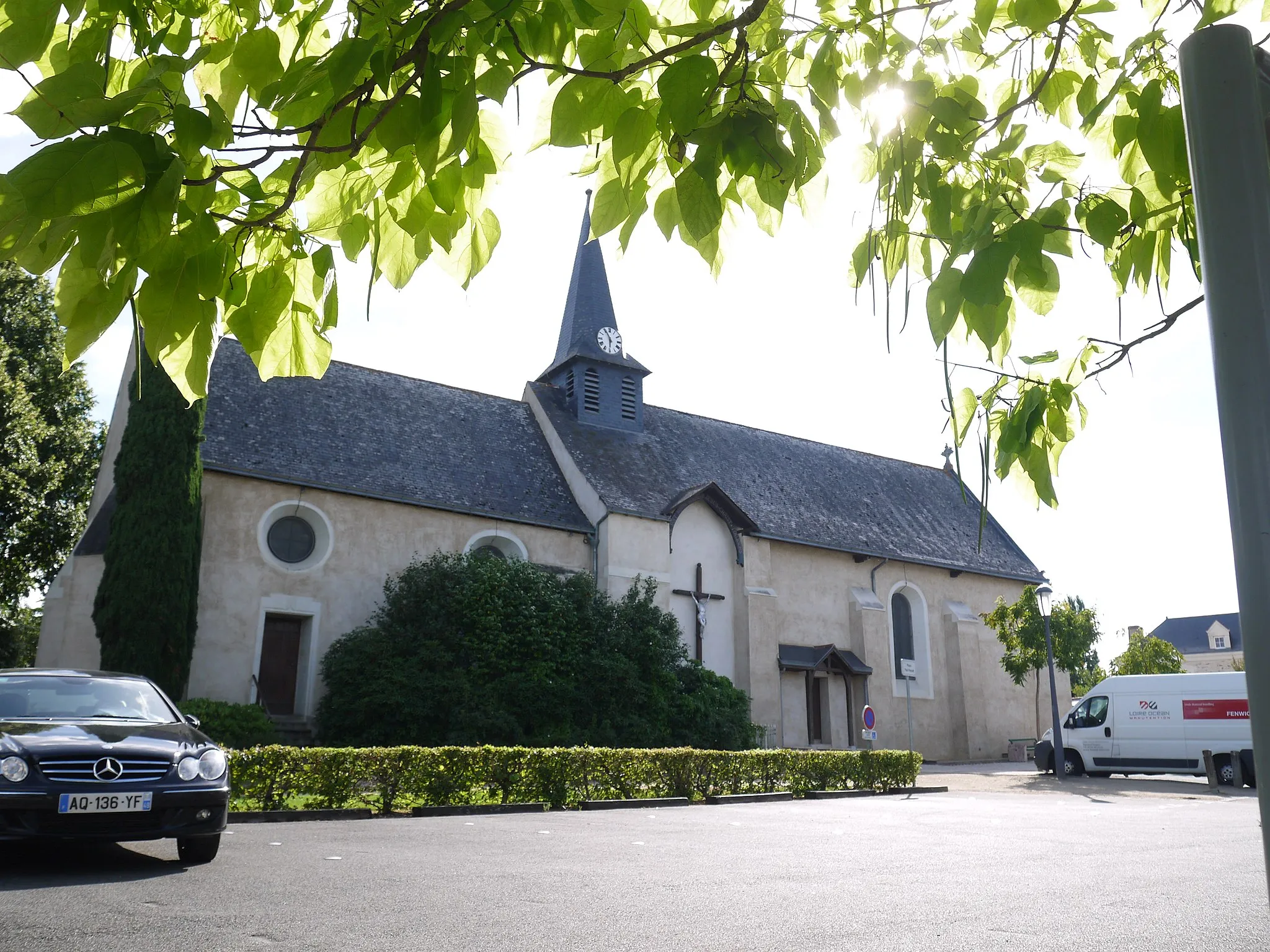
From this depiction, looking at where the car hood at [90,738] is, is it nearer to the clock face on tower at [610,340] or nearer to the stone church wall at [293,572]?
the stone church wall at [293,572]

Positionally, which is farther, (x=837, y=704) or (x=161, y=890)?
(x=837, y=704)

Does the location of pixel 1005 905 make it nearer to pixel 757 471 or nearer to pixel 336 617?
pixel 336 617

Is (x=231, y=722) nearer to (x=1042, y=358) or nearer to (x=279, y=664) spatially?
(x=279, y=664)

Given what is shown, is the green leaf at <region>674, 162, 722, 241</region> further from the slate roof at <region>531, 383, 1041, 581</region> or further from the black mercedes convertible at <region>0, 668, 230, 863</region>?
the slate roof at <region>531, 383, 1041, 581</region>

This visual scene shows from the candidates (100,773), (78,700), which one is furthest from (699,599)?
(100,773)

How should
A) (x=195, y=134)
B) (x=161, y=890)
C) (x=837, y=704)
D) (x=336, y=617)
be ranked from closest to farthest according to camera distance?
(x=195, y=134), (x=161, y=890), (x=336, y=617), (x=837, y=704)

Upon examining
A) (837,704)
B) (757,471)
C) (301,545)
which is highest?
(757,471)

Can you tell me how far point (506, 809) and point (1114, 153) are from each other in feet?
41.9

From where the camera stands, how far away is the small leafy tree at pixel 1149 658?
1421 inches

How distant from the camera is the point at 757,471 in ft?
106

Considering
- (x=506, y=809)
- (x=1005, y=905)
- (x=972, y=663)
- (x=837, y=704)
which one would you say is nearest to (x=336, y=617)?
(x=506, y=809)

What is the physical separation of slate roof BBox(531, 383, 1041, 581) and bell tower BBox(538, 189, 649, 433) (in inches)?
19.3

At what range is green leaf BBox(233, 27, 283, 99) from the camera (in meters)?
2.31

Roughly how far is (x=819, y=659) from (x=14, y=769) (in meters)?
23.7
